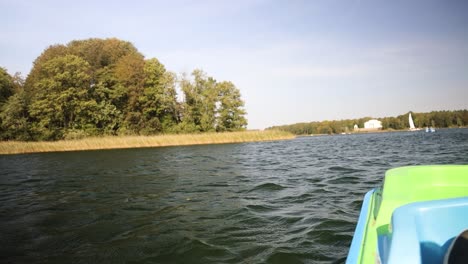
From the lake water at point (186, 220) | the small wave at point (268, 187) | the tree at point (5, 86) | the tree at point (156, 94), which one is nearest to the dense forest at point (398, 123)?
the tree at point (156, 94)

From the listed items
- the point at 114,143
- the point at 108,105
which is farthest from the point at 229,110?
the point at 114,143

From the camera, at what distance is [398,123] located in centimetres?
13175

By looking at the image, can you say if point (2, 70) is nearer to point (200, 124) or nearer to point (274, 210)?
point (200, 124)

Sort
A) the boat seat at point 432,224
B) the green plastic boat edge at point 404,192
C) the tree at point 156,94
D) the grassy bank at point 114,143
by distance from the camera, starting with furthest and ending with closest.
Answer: the tree at point 156,94
the grassy bank at point 114,143
the green plastic boat edge at point 404,192
the boat seat at point 432,224

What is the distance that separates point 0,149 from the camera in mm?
27297

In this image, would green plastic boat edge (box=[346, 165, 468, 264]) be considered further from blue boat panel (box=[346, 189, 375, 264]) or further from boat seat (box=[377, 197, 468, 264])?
boat seat (box=[377, 197, 468, 264])

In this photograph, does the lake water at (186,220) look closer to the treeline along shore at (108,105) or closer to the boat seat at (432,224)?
the boat seat at (432,224)

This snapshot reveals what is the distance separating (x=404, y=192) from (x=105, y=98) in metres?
44.3

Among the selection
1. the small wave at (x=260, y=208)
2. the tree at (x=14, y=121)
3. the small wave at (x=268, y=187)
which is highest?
the tree at (x=14, y=121)

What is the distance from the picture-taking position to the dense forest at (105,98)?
119 feet

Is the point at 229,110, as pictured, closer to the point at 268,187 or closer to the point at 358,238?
the point at 268,187

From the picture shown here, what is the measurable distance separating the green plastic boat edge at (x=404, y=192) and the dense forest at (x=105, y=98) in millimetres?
38946

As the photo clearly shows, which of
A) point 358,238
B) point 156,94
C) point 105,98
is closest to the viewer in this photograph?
point 358,238

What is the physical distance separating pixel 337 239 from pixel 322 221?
70 cm
